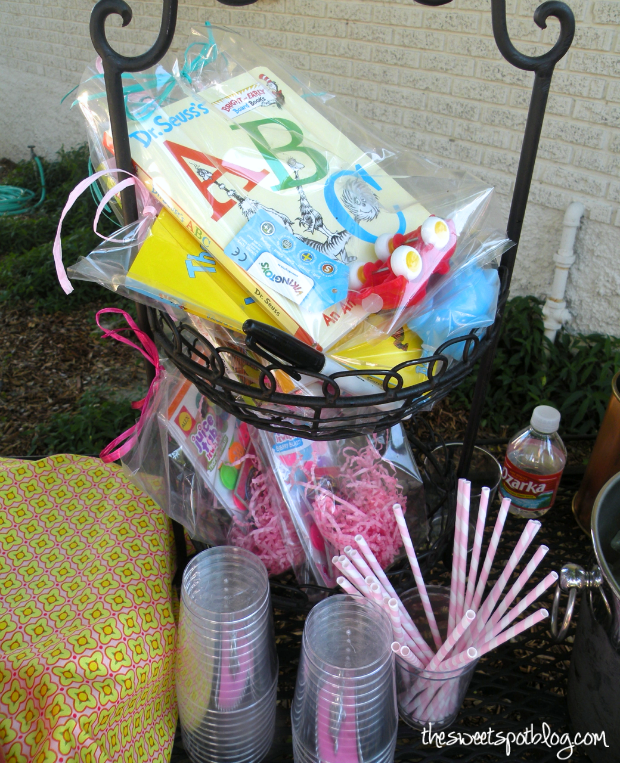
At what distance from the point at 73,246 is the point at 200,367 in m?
1.95

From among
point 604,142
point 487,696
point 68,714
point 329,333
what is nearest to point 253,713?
point 68,714

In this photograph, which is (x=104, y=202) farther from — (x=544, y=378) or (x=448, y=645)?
(x=544, y=378)

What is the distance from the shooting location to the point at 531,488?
992 mm

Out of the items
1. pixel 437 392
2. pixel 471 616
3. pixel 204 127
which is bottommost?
pixel 471 616

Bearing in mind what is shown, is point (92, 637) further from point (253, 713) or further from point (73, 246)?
point (73, 246)

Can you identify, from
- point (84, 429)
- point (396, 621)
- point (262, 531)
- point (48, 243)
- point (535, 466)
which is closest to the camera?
point (396, 621)

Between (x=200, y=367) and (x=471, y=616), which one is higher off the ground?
(x=200, y=367)

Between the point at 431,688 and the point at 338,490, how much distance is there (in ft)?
0.77

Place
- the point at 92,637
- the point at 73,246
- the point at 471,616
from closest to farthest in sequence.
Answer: the point at 471,616 → the point at 92,637 → the point at 73,246

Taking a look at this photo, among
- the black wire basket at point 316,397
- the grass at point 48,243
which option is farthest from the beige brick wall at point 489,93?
the black wire basket at point 316,397

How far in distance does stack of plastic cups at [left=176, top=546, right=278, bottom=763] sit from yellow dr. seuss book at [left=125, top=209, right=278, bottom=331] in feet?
0.83

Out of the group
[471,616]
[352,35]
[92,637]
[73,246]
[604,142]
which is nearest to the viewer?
[471,616]

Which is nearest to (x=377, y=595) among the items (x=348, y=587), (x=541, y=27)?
(x=348, y=587)

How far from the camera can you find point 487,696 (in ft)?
2.45
